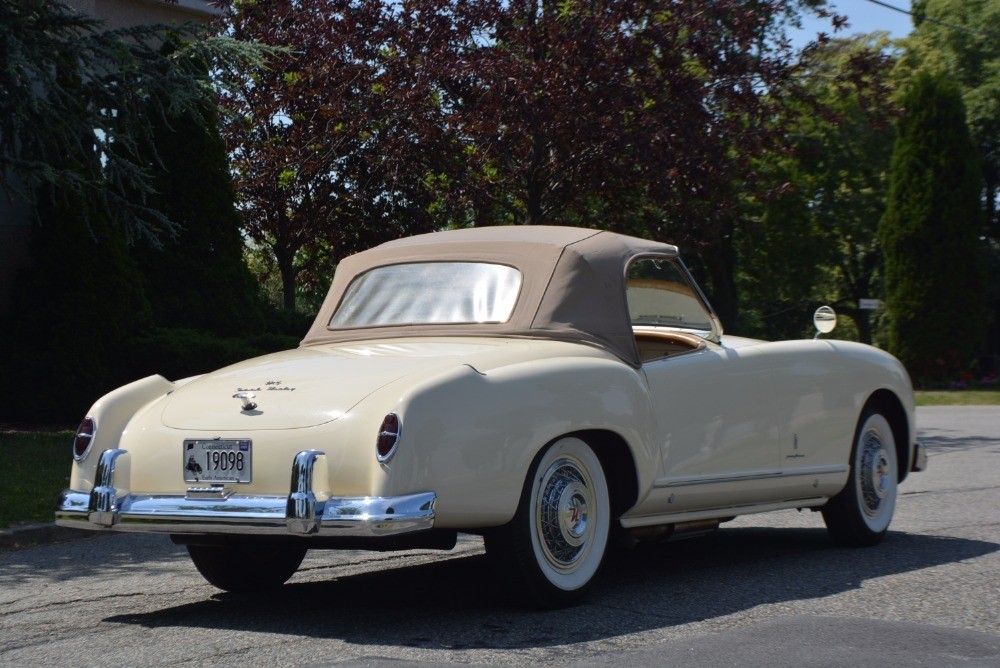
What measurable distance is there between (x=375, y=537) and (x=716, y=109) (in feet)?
47.0

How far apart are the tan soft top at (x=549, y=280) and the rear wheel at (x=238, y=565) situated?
1142 mm

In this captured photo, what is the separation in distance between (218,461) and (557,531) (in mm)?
1464

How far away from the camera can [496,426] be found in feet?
17.6


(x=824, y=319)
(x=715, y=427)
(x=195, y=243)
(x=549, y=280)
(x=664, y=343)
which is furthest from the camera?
(x=195, y=243)

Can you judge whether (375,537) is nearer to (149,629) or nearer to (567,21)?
(149,629)

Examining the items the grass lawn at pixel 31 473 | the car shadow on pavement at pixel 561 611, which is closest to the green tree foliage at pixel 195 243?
the grass lawn at pixel 31 473

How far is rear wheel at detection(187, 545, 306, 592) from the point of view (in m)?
6.43

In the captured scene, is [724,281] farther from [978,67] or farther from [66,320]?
[66,320]

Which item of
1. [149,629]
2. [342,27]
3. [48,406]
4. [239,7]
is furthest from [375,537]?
[239,7]

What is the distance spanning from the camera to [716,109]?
18.4 m

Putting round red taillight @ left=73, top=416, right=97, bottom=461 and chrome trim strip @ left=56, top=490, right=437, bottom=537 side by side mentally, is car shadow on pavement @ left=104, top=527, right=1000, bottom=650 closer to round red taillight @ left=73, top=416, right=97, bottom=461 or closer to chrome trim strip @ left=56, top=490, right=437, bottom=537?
chrome trim strip @ left=56, top=490, right=437, bottom=537

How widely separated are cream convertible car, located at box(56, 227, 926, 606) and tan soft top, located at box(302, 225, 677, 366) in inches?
0.4

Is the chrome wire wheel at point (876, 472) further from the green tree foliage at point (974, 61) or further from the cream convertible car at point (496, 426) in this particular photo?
the green tree foliage at point (974, 61)

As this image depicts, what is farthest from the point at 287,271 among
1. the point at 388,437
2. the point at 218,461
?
the point at 388,437
